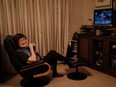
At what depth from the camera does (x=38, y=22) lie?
334 cm

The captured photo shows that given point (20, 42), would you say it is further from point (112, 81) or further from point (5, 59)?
point (112, 81)

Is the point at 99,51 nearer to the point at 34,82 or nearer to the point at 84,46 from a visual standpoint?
the point at 84,46

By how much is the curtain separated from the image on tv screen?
77 cm

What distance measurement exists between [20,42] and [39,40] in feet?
2.75

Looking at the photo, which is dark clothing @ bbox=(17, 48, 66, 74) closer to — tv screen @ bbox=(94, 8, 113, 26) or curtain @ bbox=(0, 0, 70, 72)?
curtain @ bbox=(0, 0, 70, 72)

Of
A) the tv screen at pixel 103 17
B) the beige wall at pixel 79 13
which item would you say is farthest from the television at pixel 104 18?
the beige wall at pixel 79 13

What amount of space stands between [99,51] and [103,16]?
2.88ft

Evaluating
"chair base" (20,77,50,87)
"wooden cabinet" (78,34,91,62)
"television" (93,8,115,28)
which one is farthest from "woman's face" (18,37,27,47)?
"television" (93,8,115,28)

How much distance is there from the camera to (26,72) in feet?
7.64

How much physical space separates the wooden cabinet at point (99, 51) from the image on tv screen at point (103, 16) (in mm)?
483

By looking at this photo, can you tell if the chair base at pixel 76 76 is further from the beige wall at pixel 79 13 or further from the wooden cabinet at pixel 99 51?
the beige wall at pixel 79 13

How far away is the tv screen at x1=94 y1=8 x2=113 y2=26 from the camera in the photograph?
318cm

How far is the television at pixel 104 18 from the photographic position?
315cm

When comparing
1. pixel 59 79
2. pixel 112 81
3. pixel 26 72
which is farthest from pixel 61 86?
pixel 112 81
